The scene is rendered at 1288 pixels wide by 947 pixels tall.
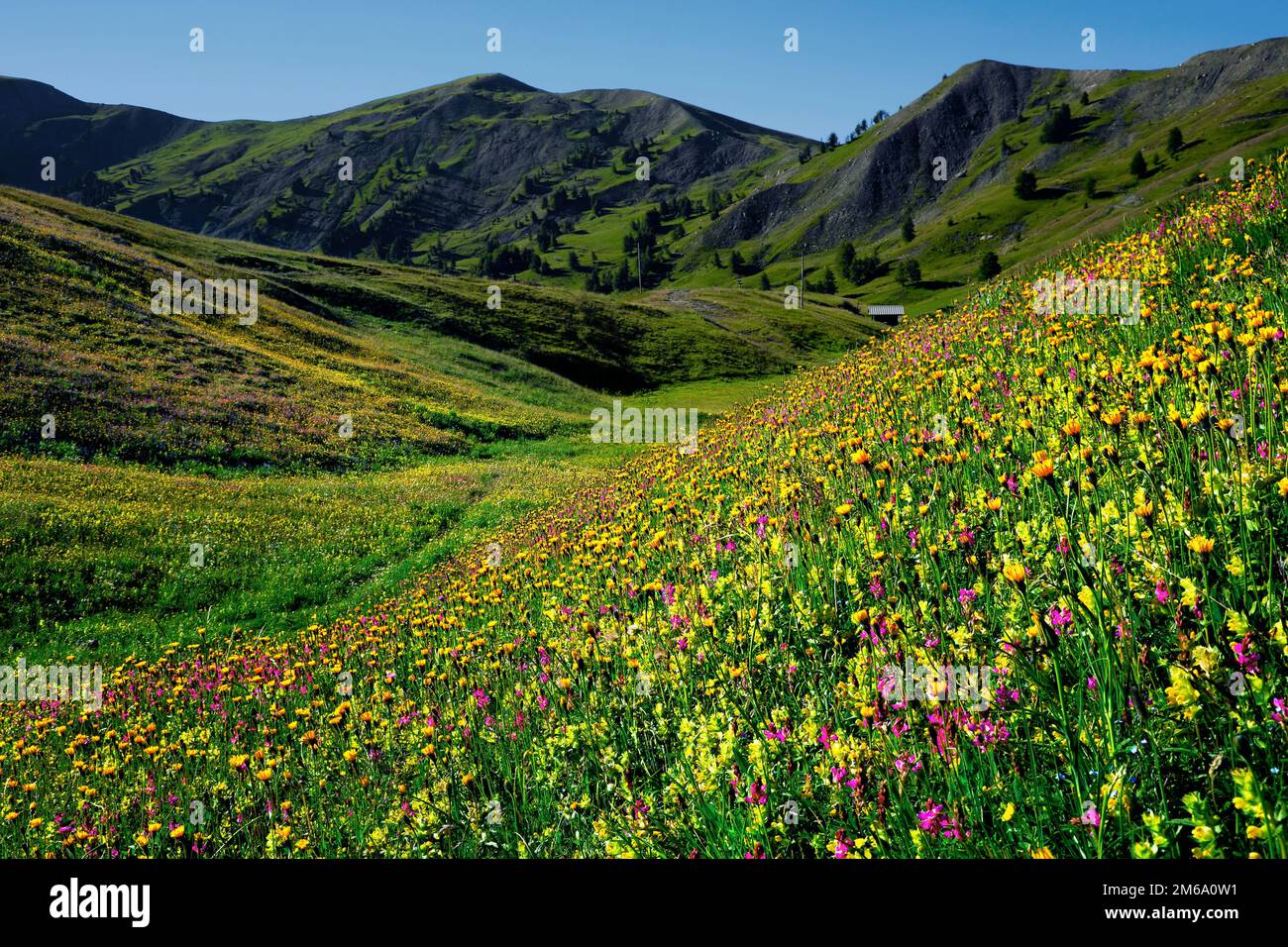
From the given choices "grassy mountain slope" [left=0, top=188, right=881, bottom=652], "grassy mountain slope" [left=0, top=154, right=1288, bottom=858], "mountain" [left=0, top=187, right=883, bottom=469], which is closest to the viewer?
"grassy mountain slope" [left=0, top=154, right=1288, bottom=858]

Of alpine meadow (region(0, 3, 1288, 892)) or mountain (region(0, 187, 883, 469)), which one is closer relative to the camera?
alpine meadow (region(0, 3, 1288, 892))

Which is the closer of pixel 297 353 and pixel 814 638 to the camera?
pixel 814 638

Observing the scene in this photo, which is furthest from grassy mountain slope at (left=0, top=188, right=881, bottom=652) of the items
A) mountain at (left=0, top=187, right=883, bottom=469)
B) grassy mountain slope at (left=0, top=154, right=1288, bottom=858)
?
grassy mountain slope at (left=0, top=154, right=1288, bottom=858)

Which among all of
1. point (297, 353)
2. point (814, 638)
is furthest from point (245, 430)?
point (814, 638)

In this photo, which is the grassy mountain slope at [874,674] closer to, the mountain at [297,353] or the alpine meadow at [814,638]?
the alpine meadow at [814,638]

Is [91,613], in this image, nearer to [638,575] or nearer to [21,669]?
[21,669]

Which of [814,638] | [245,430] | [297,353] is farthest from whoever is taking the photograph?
[297,353]

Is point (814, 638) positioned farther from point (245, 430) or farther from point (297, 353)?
point (297, 353)

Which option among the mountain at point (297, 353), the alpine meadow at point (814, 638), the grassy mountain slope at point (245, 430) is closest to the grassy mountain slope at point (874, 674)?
the alpine meadow at point (814, 638)

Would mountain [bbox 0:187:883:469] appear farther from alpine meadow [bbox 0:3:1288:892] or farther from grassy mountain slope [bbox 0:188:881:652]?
alpine meadow [bbox 0:3:1288:892]

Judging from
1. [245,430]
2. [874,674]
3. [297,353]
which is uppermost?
[297,353]

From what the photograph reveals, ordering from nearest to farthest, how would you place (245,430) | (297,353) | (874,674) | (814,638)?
(874,674), (814,638), (245,430), (297,353)
